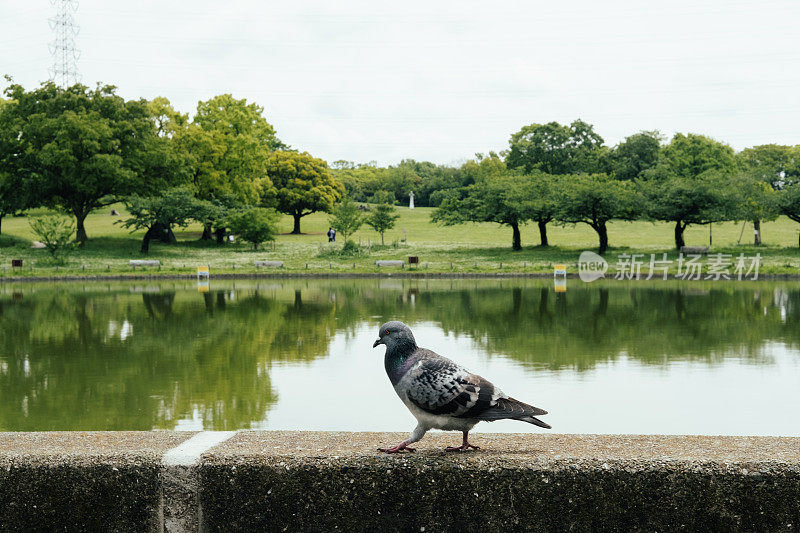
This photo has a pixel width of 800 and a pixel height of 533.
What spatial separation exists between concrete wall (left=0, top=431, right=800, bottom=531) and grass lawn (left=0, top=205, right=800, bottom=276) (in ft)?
113

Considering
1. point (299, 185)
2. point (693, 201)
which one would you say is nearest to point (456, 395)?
point (693, 201)

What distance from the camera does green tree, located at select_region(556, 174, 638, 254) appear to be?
145 ft

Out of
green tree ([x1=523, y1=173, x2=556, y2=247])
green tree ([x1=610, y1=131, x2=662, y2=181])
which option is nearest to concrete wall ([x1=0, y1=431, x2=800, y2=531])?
green tree ([x1=523, y1=173, x2=556, y2=247])

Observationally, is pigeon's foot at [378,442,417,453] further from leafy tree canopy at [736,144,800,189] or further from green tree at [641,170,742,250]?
leafy tree canopy at [736,144,800,189]

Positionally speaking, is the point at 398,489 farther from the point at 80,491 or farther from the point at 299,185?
the point at 299,185

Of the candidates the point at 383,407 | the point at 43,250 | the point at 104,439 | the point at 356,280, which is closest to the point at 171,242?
the point at 43,250

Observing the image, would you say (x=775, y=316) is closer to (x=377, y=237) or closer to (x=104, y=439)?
(x=104, y=439)

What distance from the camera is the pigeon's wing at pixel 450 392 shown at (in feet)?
13.3

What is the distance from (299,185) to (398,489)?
62.1 meters

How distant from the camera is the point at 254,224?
49.6 metres

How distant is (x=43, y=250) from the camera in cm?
4694

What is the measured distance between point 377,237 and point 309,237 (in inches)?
211

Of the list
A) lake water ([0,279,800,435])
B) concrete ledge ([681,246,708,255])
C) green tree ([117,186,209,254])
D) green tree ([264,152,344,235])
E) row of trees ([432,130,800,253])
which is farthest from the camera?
green tree ([264,152,344,235])

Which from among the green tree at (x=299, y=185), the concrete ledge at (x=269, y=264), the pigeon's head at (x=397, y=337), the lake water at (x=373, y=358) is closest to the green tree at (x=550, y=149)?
the green tree at (x=299, y=185)
